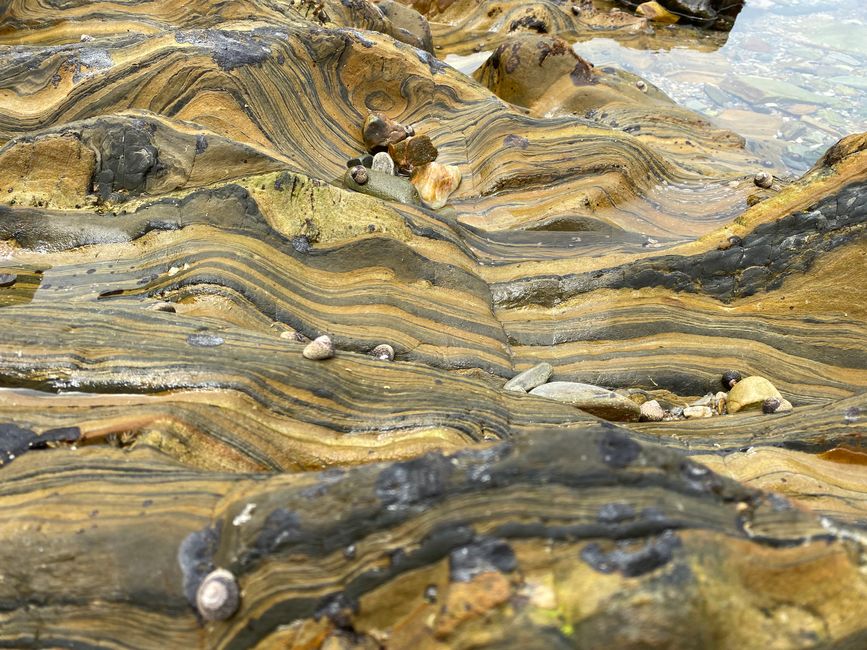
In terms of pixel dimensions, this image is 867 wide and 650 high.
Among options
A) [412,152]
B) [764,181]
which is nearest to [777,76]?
[764,181]

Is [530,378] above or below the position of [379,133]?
below

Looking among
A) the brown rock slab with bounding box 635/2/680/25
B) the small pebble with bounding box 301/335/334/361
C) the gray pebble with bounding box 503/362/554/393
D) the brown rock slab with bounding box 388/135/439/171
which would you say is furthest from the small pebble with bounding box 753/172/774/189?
the brown rock slab with bounding box 635/2/680/25

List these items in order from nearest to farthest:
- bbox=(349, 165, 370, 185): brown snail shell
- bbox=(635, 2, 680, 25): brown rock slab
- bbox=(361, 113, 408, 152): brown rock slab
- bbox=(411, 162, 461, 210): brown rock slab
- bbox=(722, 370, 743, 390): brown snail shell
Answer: bbox=(722, 370, 743, 390): brown snail shell < bbox=(349, 165, 370, 185): brown snail shell < bbox=(411, 162, 461, 210): brown rock slab < bbox=(361, 113, 408, 152): brown rock slab < bbox=(635, 2, 680, 25): brown rock slab

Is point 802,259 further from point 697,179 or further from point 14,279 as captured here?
point 14,279

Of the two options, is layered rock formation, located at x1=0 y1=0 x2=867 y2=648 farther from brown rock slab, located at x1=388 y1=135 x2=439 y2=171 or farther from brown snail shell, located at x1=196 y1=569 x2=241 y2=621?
brown rock slab, located at x1=388 y1=135 x2=439 y2=171

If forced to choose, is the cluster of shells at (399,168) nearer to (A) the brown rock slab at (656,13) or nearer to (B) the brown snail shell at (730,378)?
(B) the brown snail shell at (730,378)

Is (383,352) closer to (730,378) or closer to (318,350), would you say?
(318,350)

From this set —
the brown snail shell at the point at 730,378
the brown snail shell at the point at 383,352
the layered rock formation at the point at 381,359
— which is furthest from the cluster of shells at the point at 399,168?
the brown snail shell at the point at 730,378
